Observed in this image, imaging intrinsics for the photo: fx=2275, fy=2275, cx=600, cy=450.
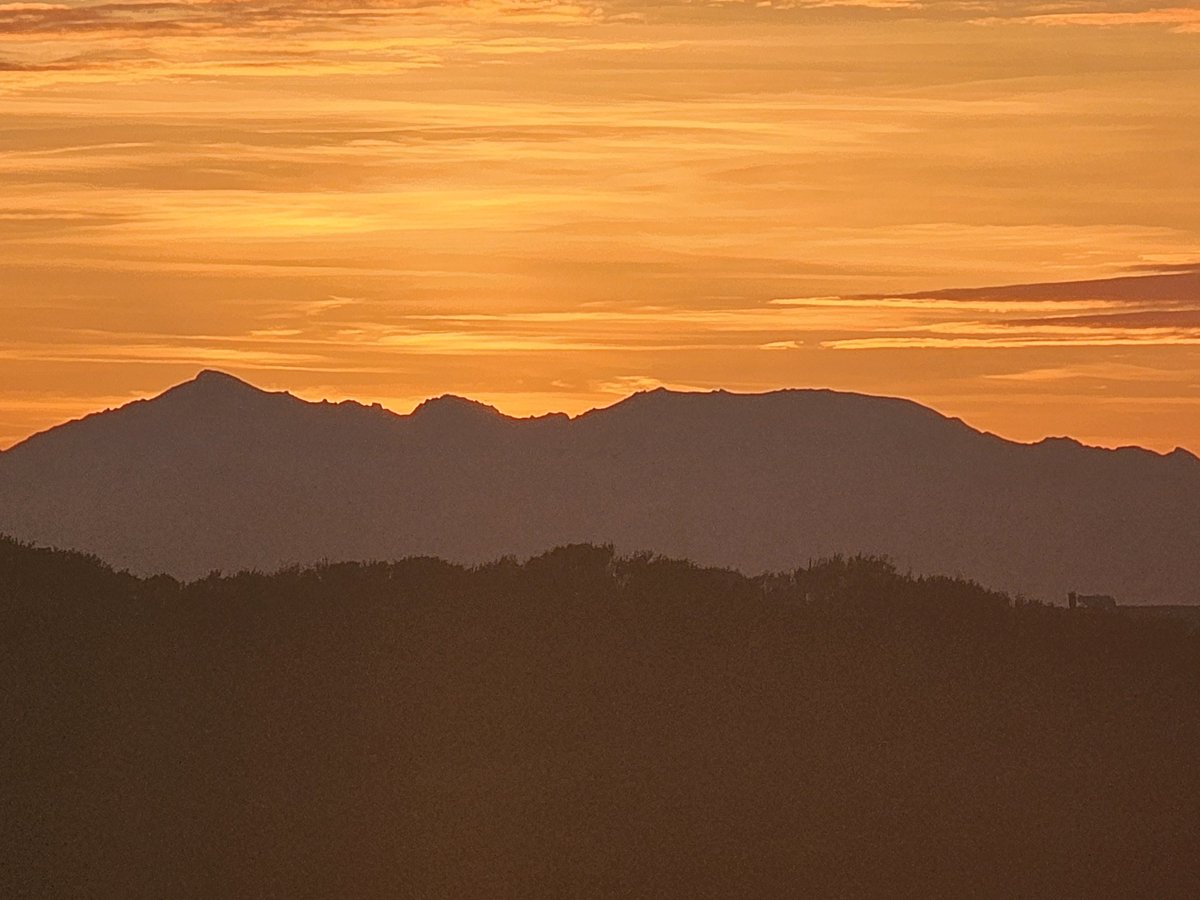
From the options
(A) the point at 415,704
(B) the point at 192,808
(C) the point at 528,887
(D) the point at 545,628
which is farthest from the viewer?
(D) the point at 545,628

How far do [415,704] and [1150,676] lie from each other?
47.0ft

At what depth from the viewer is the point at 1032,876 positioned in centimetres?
A: 3403

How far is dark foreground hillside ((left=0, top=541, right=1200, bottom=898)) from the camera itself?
33750 millimetres

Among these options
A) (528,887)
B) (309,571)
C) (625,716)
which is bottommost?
(528,887)

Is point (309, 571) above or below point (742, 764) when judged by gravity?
above

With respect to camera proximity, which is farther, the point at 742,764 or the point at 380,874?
the point at 742,764

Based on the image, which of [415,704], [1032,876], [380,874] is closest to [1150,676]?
[1032,876]

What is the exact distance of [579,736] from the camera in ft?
123

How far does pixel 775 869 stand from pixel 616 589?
9.89 meters

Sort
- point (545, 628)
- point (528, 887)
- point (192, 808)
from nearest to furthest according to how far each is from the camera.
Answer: point (528, 887) < point (192, 808) < point (545, 628)

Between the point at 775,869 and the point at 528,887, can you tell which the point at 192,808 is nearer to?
the point at 528,887

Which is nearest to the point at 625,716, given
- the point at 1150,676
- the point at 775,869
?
the point at 775,869

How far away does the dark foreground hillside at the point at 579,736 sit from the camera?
33.8m

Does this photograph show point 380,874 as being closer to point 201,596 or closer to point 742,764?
point 742,764
